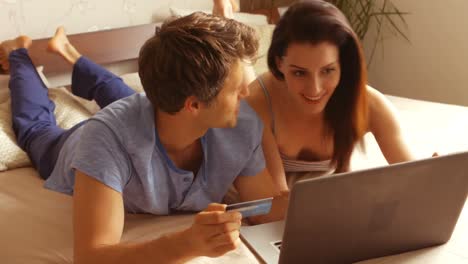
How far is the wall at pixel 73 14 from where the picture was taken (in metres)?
2.22

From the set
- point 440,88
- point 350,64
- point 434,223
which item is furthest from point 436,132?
point 440,88

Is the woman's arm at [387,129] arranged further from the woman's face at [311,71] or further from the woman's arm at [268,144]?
the woman's arm at [268,144]

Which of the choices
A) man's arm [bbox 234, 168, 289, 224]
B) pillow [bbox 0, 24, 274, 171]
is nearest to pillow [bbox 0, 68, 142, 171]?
pillow [bbox 0, 24, 274, 171]

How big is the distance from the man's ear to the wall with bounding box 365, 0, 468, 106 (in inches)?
73.3

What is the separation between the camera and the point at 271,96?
163cm

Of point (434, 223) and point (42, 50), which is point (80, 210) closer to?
point (434, 223)

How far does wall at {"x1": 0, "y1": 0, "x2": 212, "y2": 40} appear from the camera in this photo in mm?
2221

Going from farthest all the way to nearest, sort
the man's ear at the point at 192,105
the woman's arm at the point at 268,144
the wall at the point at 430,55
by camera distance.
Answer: the wall at the point at 430,55 → the woman's arm at the point at 268,144 → the man's ear at the point at 192,105

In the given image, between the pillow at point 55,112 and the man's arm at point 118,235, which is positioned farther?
the pillow at point 55,112

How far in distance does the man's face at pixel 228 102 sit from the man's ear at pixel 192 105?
0.06 feet

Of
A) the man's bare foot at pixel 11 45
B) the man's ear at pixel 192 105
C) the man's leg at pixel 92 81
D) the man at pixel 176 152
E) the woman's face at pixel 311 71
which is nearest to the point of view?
the man at pixel 176 152

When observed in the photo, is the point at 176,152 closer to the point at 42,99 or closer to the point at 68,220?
the point at 68,220

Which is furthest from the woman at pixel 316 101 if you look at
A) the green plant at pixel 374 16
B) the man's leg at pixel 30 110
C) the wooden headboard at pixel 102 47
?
the green plant at pixel 374 16

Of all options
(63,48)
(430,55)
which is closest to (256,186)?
(63,48)
